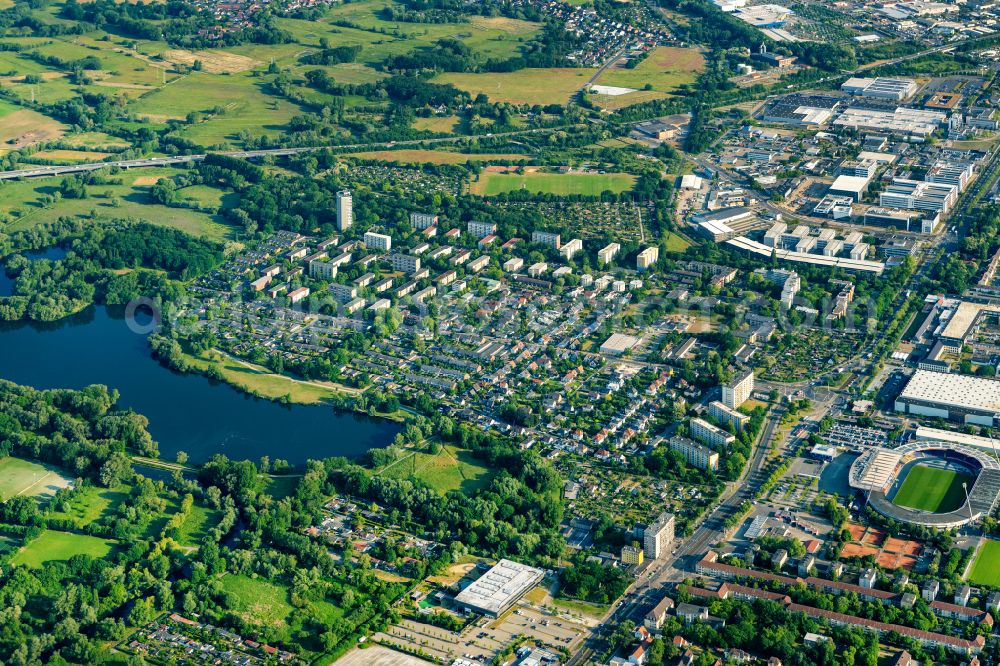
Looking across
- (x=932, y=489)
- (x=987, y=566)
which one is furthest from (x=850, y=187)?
(x=987, y=566)

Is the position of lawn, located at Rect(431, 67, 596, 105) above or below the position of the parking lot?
above

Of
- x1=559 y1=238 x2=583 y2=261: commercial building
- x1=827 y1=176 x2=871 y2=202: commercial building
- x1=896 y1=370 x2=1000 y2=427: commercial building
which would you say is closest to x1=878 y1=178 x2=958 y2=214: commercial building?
x1=827 y1=176 x2=871 y2=202: commercial building

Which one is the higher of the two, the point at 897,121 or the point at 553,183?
the point at 897,121

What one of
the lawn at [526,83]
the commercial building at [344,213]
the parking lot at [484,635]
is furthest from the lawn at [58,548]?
the lawn at [526,83]

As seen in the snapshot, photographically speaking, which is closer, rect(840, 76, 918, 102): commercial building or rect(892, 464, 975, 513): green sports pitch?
rect(892, 464, 975, 513): green sports pitch

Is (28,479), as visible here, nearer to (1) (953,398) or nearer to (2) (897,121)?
(1) (953,398)

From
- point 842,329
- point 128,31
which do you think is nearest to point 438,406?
point 842,329

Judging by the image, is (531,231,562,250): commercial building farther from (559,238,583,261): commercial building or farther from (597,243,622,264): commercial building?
(597,243,622,264): commercial building
